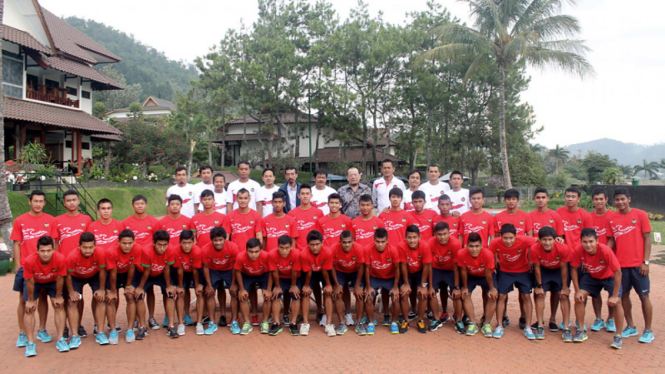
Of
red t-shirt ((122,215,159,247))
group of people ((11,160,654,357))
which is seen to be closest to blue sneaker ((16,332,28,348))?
group of people ((11,160,654,357))

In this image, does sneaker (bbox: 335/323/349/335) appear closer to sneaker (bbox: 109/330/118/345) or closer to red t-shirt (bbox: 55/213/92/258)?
sneaker (bbox: 109/330/118/345)

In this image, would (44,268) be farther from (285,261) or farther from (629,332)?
(629,332)

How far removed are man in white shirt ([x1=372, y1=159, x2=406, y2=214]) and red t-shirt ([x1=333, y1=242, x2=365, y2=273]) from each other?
1551mm

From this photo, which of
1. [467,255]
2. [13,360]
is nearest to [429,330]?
[467,255]

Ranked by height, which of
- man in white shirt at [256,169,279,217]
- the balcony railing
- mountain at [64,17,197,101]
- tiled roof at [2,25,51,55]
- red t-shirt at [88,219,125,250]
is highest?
mountain at [64,17,197,101]

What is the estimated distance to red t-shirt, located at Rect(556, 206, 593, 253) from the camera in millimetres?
6465

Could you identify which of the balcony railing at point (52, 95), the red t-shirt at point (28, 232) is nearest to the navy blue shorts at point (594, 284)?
the red t-shirt at point (28, 232)

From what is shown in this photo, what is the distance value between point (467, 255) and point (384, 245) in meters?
1.12

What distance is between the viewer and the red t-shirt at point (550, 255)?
5.89 m

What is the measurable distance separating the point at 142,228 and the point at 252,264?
1.72 meters

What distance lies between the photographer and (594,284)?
5.88m

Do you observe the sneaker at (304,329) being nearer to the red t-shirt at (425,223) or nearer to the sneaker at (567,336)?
the red t-shirt at (425,223)

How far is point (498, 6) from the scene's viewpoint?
2220 centimetres

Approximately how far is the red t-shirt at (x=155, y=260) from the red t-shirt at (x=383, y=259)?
269 centimetres
